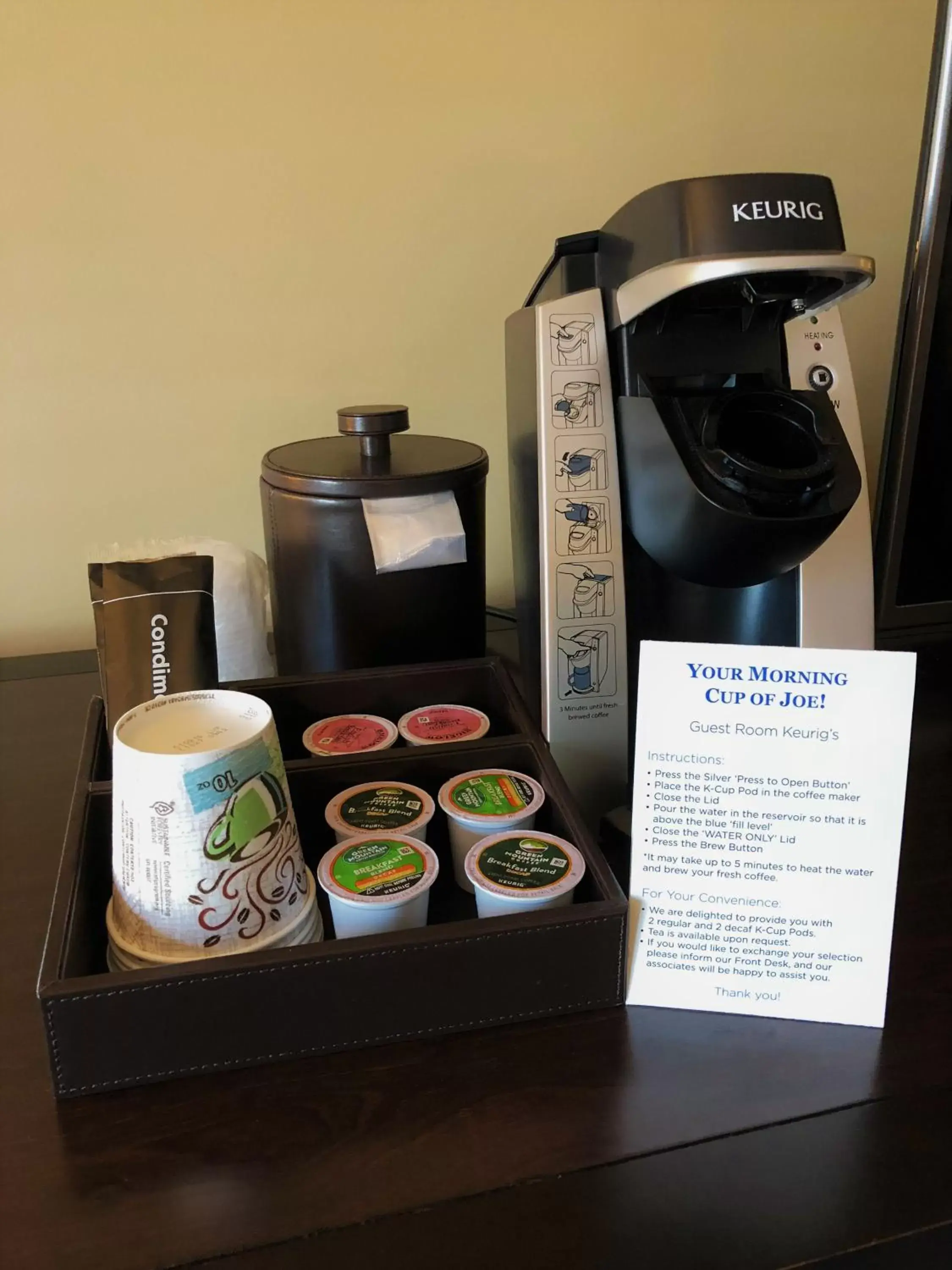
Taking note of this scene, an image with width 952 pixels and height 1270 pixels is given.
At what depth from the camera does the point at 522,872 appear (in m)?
0.56

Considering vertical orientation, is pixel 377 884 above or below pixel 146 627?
below

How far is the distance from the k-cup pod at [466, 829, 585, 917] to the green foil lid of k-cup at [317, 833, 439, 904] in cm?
3

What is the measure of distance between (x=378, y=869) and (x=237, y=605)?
392 mm

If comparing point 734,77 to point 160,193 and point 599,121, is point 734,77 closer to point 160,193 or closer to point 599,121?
point 599,121

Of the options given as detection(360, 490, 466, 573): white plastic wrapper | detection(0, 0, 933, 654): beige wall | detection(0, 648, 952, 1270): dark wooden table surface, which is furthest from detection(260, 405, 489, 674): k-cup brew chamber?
detection(0, 648, 952, 1270): dark wooden table surface

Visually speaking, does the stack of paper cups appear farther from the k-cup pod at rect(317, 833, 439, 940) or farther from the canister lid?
the canister lid

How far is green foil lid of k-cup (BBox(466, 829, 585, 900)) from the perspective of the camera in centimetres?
55

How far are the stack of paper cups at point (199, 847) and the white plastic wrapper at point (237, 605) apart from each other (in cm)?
32

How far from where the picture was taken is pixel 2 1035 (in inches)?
21.1

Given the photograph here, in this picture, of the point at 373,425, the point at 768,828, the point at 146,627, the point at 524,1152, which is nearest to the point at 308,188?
the point at 373,425

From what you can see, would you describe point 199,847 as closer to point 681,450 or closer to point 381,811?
point 381,811

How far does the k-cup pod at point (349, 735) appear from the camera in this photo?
0.71 metres

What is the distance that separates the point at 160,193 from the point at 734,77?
616 mm

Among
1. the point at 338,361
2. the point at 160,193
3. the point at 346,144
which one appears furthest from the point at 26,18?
the point at 338,361
